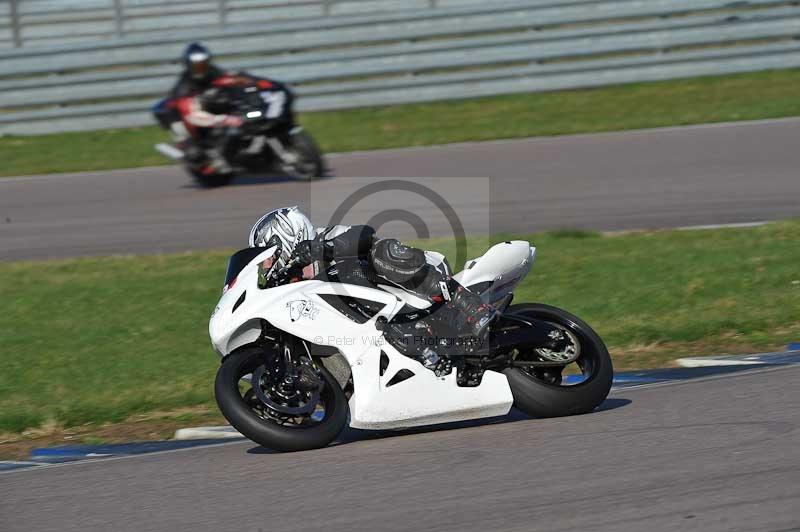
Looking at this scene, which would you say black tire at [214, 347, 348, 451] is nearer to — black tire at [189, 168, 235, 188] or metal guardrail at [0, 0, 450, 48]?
black tire at [189, 168, 235, 188]

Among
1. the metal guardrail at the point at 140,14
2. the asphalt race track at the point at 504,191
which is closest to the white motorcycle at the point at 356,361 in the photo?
the asphalt race track at the point at 504,191

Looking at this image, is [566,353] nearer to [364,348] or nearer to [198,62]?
[364,348]

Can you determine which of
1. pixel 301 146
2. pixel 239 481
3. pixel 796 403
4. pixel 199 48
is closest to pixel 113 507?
pixel 239 481

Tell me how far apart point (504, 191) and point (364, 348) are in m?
6.90

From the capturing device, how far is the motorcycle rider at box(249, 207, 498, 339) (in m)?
5.48

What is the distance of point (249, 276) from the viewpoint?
5.58 metres

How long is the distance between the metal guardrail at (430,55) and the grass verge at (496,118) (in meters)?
0.20

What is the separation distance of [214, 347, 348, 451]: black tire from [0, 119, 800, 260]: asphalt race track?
5157 millimetres

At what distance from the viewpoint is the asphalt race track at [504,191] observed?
11086 millimetres

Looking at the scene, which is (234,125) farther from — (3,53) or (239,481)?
(239,481)

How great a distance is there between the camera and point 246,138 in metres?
13.5

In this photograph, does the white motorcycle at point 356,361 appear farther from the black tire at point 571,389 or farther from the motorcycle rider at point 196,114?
the motorcycle rider at point 196,114

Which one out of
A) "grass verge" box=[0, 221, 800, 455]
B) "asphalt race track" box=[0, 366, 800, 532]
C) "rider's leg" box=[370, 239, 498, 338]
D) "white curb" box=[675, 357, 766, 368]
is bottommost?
"grass verge" box=[0, 221, 800, 455]

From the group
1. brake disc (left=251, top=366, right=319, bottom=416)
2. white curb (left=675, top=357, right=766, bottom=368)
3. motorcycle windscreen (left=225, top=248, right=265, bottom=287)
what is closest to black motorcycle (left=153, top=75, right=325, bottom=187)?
white curb (left=675, top=357, right=766, bottom=368)
